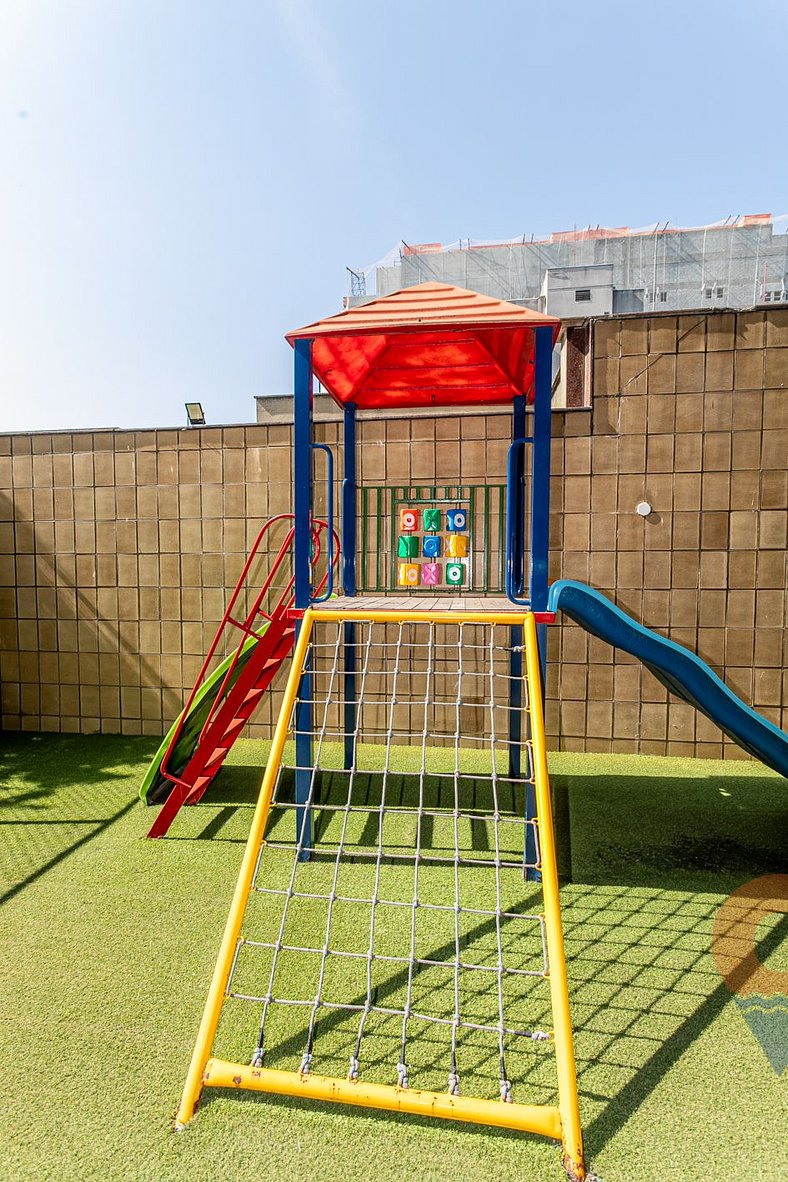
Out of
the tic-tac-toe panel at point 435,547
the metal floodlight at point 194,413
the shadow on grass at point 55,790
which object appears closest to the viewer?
the shadow on grass at point 55,790

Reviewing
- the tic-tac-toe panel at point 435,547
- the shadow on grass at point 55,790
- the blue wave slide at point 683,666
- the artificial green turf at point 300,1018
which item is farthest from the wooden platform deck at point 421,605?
the shadow on grass at point 55,790

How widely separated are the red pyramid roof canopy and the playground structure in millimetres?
15

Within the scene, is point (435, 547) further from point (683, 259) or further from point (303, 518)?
point (683, 259)

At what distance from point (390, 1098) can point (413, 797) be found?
2.28 m

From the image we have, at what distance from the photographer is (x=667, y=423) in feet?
14.9

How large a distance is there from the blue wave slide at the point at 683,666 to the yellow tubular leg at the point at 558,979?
76cm

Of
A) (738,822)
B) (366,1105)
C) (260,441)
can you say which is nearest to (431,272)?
(260,441)

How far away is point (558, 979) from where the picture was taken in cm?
179

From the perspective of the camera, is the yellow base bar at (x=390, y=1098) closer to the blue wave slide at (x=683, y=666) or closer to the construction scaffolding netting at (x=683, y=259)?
the blue wave slide at (x=683, y=666)

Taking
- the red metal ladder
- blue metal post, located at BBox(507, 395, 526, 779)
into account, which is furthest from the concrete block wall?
the red metal ladder

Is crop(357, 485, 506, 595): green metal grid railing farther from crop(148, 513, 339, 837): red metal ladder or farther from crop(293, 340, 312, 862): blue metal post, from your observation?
crop(293, 340, 312, 862): blue metal post

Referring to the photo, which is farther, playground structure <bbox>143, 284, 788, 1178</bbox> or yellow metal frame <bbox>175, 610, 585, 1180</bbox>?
playground structure <bbox>143, 284, 788, 1178</bbox>

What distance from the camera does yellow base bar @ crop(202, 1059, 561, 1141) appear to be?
164 cm

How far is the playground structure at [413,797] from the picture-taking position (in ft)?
6.09
